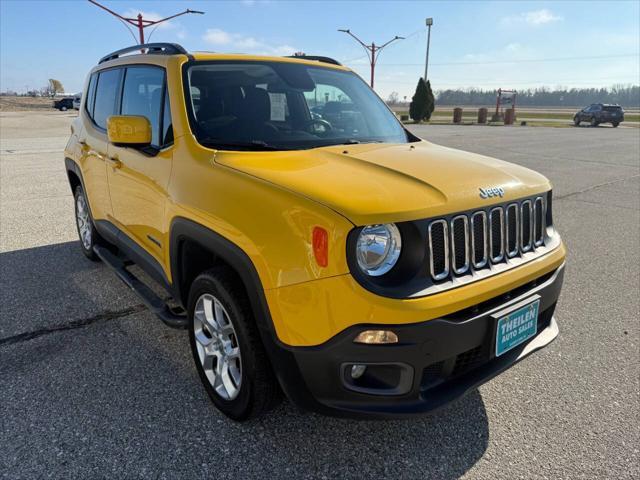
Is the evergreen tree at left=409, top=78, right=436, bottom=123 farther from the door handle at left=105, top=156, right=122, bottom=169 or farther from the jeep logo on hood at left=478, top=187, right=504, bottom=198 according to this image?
the jeep logo on hood at left=478, top=187, right=504, bottom=198

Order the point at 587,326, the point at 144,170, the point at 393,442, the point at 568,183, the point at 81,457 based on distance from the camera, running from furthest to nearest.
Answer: the point at 568,183 → the point at 587,326 → the point at 144,170 → the point at 393,442 → the point at 81,457

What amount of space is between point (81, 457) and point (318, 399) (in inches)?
46.8

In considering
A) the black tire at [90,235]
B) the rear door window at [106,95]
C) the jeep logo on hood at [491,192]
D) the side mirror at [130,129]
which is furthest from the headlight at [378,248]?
the black tire at [90,235]

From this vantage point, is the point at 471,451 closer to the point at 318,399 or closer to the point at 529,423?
the point at 529,423

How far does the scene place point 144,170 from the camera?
10.3 feet

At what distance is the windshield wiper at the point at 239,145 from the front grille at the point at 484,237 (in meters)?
1.16

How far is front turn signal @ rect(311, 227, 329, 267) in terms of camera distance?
6.29 feet

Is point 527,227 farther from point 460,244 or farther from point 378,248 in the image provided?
point 378,248

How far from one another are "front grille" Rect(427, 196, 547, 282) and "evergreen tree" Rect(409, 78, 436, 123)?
1534 inches

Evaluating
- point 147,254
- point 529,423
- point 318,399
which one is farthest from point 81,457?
point 529,423

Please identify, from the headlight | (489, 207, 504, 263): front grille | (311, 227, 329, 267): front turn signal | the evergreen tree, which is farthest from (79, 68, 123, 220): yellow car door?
the evergreen tree

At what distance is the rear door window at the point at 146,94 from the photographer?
3.10m

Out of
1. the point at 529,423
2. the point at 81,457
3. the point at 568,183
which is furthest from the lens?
the point at 568,183

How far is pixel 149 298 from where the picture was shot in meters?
3.23
